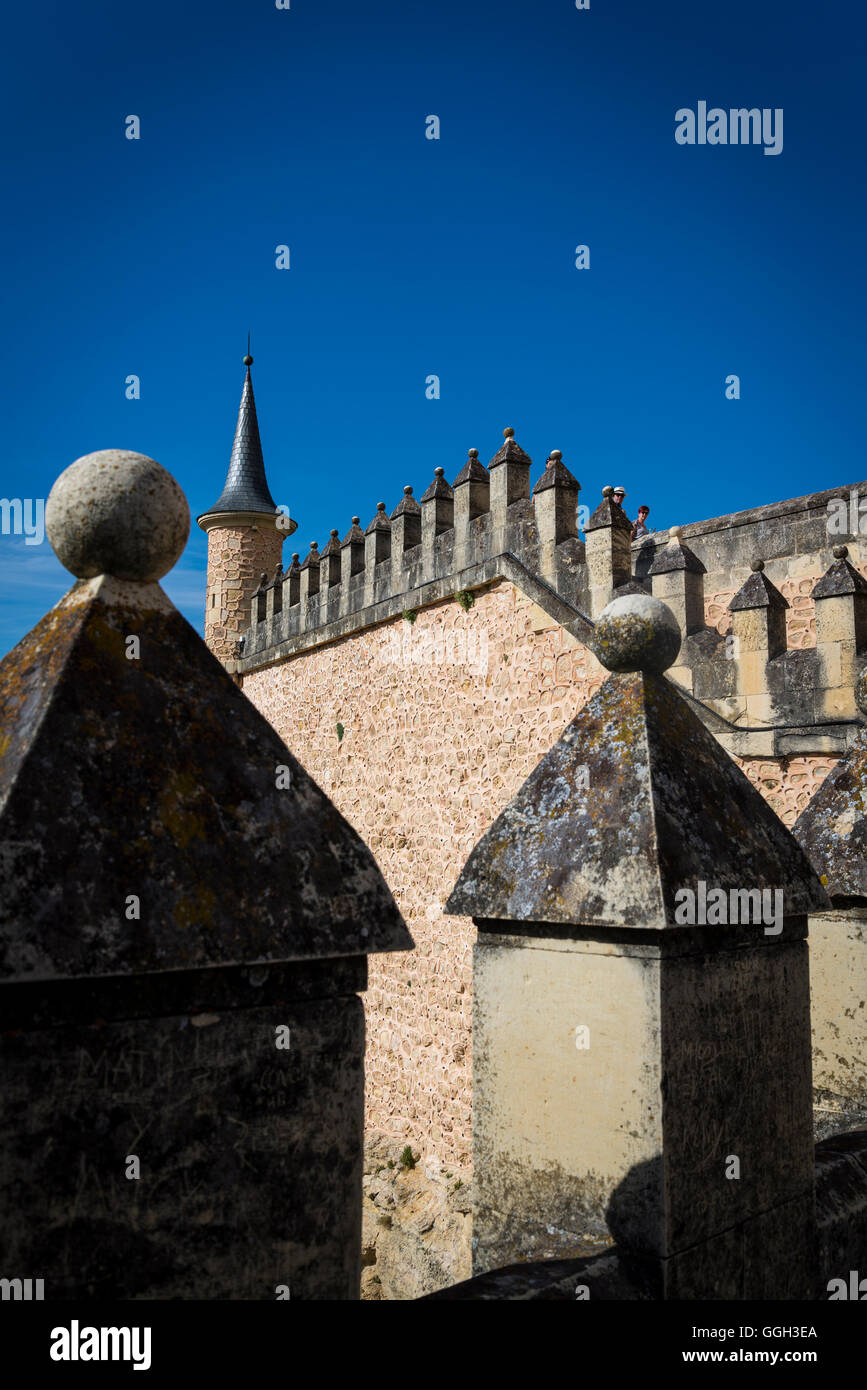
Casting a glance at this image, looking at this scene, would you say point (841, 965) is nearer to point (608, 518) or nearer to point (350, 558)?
point (608, 518)

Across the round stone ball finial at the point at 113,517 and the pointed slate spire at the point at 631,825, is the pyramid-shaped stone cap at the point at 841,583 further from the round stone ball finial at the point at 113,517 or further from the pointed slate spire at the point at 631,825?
the round stone ball finial at the point at 113,517

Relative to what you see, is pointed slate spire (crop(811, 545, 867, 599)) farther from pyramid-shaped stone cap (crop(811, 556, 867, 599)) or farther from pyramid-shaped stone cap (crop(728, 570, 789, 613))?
pyramid-shaped stone cap (crop(728, 570, 789, 613))

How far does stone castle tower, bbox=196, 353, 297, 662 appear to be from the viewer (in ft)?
52.5

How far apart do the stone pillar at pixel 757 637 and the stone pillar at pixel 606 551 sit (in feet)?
3.97

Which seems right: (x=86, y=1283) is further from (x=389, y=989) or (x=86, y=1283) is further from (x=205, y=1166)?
(x=389, y=989)

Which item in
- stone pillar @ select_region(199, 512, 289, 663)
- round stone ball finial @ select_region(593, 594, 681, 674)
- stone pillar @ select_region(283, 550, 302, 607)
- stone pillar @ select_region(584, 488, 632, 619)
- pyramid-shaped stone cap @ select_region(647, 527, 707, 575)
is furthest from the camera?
stone pillar @ select_region(199, 512, 289, 663)

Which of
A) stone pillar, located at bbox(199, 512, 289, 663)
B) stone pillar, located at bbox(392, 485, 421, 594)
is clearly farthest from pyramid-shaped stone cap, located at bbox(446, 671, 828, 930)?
stone pillar, located at bbox(199, 512, 289, 663)

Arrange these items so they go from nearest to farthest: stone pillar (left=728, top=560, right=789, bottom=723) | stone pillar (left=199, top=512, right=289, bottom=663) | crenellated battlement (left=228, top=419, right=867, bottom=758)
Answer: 1. crenellated battlement (left=228, top=419, right=867, bottom=758)
2. stone pillar (left=728, top=560, right=789, bottom=723)
3. stone pillar (left=199, top=512, right=289, bottom=663)

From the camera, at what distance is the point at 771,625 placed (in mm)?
5805

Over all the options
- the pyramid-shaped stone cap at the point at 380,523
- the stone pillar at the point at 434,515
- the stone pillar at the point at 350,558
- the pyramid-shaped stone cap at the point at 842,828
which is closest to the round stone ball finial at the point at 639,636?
the pyramid-shaped stone cap at the point at 842,828

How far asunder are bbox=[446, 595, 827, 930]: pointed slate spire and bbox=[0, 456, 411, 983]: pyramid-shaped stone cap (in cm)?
78

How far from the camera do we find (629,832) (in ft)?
7.00

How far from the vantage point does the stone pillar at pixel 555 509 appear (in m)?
7.67

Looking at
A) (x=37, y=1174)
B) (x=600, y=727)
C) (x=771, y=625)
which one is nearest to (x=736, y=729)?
(x=771, y=625)
